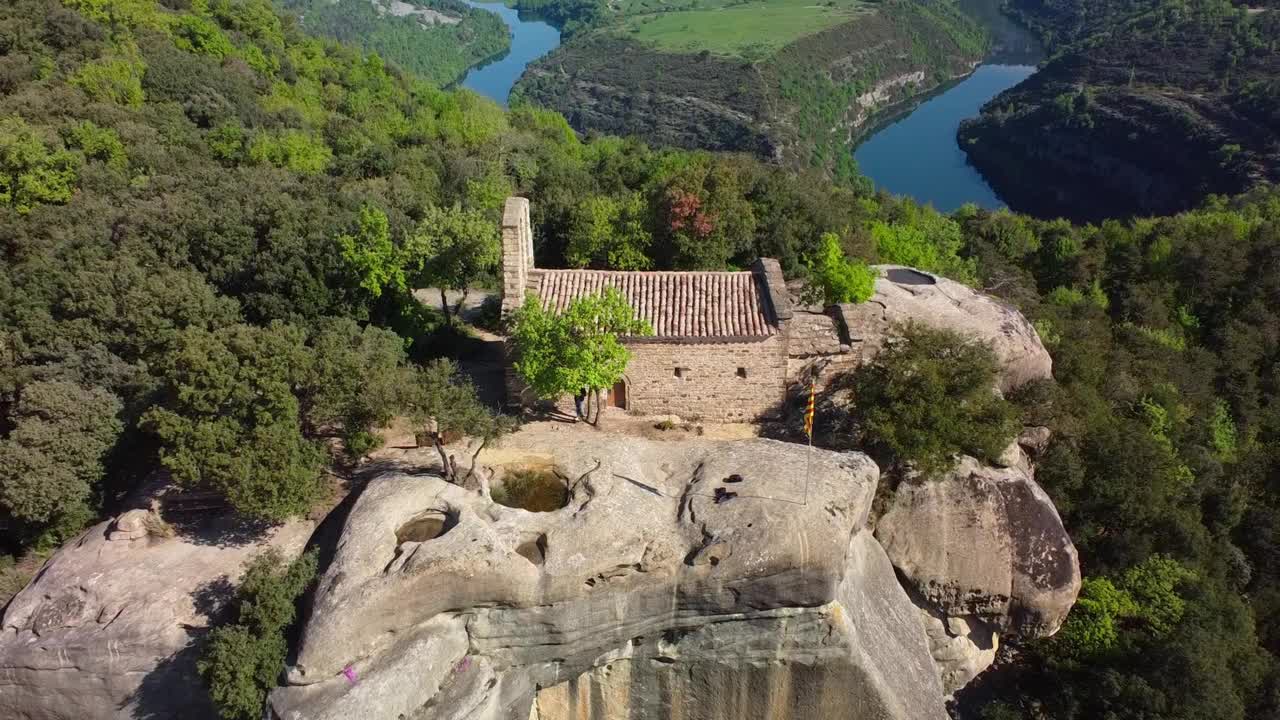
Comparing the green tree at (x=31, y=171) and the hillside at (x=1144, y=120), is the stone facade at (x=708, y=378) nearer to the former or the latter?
the green tree at (x=31, y=171)

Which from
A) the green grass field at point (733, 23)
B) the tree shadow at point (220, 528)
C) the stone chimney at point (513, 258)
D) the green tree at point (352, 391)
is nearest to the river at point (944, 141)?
the green grass field at point (733, 23)

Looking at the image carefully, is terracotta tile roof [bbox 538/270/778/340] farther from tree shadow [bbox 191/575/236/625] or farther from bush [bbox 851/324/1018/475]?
tree shadow [bbox 191/575/236/625]

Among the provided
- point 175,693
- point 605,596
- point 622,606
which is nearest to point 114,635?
point 175,693

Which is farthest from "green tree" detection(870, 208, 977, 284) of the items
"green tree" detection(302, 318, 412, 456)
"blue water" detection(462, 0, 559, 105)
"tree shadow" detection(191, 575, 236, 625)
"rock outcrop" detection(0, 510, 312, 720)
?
"blue water" detection(462, 0, 559, 105)

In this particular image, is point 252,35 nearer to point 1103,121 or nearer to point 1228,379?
point 1228,379

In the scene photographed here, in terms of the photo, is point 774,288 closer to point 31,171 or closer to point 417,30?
point 31,171

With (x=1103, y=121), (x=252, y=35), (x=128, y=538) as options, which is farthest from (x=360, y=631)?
(x=1103, y=121)
